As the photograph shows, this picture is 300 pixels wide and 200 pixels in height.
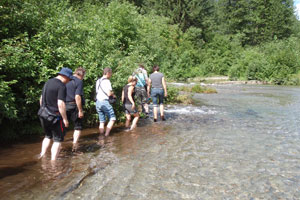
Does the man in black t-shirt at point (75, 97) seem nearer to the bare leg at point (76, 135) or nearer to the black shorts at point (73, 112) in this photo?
the black shorts at point (73, 112)

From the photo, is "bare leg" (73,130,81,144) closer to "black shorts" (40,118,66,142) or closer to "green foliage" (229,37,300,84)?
"black shorts" (40,118,66,142)

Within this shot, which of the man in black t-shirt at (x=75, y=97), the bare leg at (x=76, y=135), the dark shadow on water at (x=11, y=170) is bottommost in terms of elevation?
the dark shadow on water at (x=11, y=170)

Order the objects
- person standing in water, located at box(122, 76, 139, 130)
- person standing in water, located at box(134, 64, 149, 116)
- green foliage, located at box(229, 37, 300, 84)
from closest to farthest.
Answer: person standing in water, located at box(122, 76, 139, 130) → person standing in water, located at box(134, 64, 149, 116) → green foliage, located at box(229, 37, 300, 84)

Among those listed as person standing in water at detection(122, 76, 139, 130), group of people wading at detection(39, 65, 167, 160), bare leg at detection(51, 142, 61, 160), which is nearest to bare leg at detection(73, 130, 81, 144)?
group of people wading at detection(39, 65, 167, 160)

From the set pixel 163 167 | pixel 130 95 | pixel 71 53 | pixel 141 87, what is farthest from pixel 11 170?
pixel 141 87

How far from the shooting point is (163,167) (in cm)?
538

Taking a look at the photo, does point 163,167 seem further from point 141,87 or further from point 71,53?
point 141,87

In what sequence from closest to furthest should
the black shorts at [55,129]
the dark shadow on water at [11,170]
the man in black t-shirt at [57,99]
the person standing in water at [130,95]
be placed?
the dark shadow on water at [11,170] → the man in black t-shirt at [57,99] → the black shorts at [55,129] → the person standing in water at [130,95]

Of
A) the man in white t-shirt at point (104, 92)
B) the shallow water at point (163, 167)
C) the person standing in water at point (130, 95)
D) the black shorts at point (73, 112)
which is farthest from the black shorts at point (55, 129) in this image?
the person standing in water at point (130, 95)

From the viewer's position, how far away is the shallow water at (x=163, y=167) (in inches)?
167

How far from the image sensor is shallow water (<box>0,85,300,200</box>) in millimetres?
4254

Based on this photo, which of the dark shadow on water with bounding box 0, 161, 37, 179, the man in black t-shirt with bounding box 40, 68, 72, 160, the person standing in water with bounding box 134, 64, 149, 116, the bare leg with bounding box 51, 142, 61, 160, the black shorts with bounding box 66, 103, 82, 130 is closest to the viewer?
the dark shadow on water with bounding box 0, 161, 37, 179

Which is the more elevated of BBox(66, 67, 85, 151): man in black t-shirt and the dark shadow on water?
BBox(66, 67, 85, 151): man in black t-shirt

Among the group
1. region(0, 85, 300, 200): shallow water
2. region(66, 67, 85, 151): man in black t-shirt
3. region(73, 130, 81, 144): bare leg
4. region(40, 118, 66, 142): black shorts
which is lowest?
region(0, 85, 300, 200): shallow water
